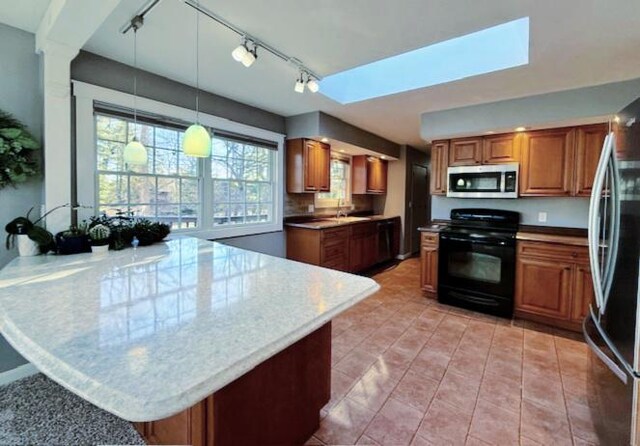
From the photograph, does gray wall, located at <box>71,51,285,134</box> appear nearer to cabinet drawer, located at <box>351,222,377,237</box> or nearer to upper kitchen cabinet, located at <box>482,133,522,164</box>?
cabinet drawer, located at <box>351,222,377,237</box>

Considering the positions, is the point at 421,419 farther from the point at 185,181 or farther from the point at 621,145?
the point at 185,181

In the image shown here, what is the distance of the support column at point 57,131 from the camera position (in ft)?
6.84

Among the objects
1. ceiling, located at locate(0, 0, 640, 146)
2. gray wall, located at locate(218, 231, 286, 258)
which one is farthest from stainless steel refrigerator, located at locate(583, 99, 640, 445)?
gray wall, located at locate(218, 231, 286, 258)

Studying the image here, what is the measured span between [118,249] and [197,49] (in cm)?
166

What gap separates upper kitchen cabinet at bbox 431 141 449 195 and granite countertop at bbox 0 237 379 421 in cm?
291

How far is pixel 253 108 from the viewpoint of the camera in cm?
383

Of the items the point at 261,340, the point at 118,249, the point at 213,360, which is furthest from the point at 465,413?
the point at 118,249

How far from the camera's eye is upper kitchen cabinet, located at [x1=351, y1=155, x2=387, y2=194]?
222 inches

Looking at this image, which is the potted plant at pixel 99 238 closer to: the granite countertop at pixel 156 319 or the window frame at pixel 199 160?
the granite countertop at pixel 156 319

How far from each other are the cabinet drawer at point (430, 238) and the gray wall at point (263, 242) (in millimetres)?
1965

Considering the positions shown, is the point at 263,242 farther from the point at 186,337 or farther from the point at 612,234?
the point at 612,234

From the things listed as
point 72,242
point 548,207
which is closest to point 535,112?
point 548,207

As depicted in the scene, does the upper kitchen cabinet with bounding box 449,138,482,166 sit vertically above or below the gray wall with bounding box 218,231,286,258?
above

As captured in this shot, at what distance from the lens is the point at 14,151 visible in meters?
2.00
